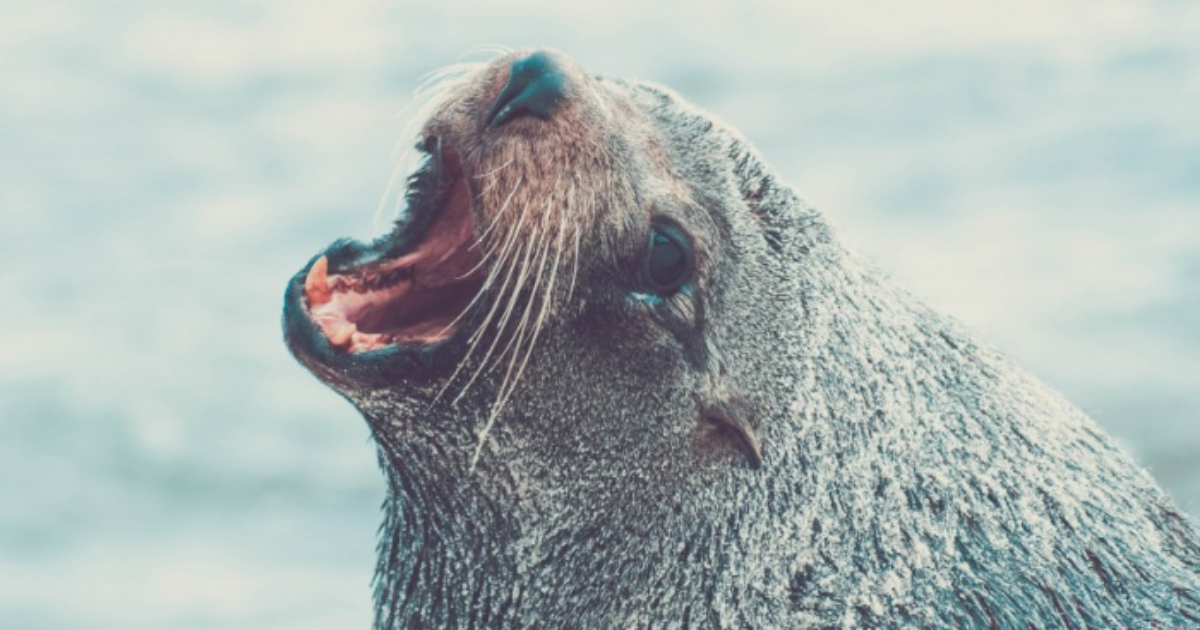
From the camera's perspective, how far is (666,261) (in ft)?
16.0

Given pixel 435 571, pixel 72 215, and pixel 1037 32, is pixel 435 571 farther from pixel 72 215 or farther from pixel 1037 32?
pixel 1037 32

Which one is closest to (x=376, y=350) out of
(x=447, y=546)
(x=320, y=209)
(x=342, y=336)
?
(x=342, y=336)

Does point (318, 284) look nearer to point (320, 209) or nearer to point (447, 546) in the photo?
point (447, 546)

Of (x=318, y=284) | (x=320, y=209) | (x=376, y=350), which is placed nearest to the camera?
(x=376, y=350)

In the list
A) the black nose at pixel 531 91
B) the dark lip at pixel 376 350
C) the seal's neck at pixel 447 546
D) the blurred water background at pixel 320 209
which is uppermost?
the blurred water background at pixel 320 209

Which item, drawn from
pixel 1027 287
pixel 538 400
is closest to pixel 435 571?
pixel 538 400

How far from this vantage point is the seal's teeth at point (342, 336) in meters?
4.71

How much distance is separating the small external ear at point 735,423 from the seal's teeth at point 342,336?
3.20 ft

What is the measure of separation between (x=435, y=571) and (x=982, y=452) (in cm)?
160

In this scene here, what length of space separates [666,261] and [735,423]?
0.48m

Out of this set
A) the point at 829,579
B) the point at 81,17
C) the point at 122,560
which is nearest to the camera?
the point at 829,579

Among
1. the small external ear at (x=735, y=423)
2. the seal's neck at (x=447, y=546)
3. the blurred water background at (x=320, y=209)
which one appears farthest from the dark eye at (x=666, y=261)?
the blurred water background at (x=320, y=209)

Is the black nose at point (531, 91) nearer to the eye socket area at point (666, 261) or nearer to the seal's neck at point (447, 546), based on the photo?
the eye socket area at point (666, 261)

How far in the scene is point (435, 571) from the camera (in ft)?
16.8
